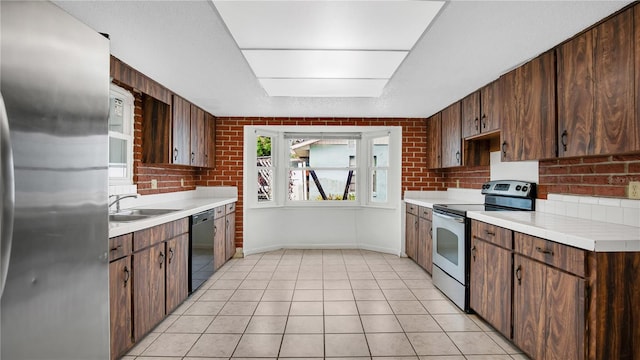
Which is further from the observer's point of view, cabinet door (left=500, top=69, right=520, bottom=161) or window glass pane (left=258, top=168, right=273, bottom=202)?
window glass pane (left=258, top=168, right=273, bottom=202)

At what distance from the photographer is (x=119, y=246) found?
1930mm

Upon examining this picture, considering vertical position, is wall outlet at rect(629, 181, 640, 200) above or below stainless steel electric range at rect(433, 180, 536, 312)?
above

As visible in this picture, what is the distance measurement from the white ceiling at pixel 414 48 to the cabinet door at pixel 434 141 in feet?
2.54

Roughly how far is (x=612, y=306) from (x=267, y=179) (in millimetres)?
4178

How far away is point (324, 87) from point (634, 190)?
2.44 m

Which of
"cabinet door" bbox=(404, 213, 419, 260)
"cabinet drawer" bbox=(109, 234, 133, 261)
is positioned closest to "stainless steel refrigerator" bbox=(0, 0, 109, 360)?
"cabinet drawer" bbox=(109, 234, 133, 261)

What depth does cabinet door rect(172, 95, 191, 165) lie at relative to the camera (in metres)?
3.42

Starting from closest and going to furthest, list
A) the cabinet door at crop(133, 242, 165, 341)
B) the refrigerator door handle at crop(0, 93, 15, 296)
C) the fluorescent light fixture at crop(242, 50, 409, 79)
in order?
the refrigerator door handle at crop(0, 93, 15, 296), the cabinet door at crop(133, 242, 165, 341), the fluorescent light fixture at crop(242, 50, 409, 79)

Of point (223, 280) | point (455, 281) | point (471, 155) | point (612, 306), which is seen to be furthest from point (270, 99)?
point (612, 306)

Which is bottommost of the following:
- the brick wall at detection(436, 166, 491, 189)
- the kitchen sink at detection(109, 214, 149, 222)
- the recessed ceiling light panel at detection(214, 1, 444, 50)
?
the kitchen sink at detection(109, 214, 149, 222)

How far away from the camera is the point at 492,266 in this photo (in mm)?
2393

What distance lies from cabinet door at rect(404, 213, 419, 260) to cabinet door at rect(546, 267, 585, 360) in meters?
2.38

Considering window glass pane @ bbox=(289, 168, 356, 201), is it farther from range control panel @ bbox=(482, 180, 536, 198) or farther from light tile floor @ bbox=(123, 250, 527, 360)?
range control panel @ bbox=(482, 180, 536, 198)

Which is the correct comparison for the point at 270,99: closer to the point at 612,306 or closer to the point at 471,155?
the point at 471,155
